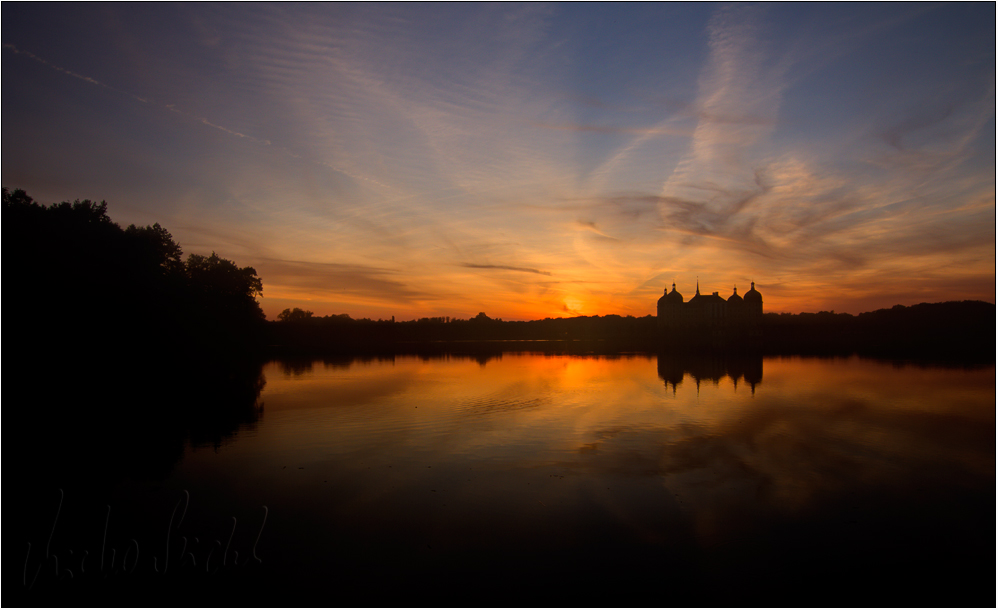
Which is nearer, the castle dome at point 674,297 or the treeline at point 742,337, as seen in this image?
the treeline at point 742,337

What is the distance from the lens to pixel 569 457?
51.4ft

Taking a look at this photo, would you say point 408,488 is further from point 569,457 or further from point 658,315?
point 658,315

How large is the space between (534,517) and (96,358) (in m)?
36.3

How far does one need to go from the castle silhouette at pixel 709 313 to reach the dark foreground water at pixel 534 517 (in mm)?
129106

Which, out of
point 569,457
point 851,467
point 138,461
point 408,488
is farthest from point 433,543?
point 851,467

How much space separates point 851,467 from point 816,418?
8.28 m

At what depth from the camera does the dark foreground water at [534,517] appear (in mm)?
8328

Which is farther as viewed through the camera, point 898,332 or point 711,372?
point 898,332

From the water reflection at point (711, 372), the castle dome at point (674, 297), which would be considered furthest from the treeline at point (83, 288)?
the castle dome at point (674, 297)

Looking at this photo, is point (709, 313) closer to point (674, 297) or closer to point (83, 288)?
point (674, 297)

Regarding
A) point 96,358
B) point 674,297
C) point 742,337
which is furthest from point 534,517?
point 674,297

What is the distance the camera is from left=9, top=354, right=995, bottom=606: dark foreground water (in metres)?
8.33

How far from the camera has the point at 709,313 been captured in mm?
156750

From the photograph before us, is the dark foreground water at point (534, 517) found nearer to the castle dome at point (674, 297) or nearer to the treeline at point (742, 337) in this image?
→ the treeline at point (742, 337)
